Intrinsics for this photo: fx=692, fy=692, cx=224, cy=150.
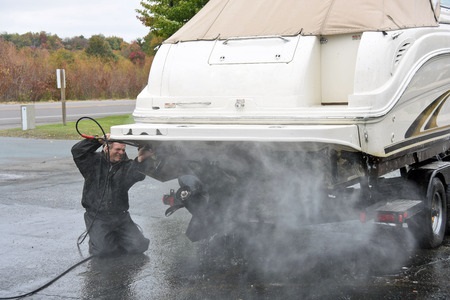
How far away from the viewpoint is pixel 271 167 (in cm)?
618

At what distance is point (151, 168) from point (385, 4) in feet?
9.02

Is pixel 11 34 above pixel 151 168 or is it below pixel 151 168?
above

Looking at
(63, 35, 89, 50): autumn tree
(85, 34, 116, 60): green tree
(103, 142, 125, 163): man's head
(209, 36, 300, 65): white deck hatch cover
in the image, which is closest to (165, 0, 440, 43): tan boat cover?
(209, 36, 300, 65): white deck hatch cover

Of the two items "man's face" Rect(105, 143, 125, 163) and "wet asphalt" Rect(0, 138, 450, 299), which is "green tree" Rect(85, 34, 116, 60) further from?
"man's face" Rect(105, 143, 125, 163)

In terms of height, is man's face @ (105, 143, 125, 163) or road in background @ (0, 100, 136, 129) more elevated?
man's face @ (105, 143, 125, 163)

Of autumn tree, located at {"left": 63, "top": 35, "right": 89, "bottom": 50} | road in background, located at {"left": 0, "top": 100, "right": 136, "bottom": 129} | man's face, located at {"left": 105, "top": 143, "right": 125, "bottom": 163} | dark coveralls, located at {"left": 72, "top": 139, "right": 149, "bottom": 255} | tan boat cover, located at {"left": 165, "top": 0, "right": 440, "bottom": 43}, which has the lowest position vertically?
road in background, located at {"left": 0, "top": 100, "right": 136, "bottom": 129}

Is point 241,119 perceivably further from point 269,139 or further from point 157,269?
A: point 157,269

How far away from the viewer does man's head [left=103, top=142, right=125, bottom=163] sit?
6952 mm

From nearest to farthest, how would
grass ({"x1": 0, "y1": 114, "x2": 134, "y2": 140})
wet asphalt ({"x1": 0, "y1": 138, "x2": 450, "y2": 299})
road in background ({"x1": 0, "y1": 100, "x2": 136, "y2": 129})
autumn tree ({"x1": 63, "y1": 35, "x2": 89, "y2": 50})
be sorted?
wet asphalt ({"x1": 0, "y1": 138, "x2": 450, "y2": 299}) < grass ({"x1": 0, "y1": 114, "x2": 134, "y2": 140}) < road in background ({"x1": 0, "y1": 100, "x2": 136, "y2": 129}) < autumn tree ({"x1": 63, "y1": 35, "x2": 89, "y2": 50})

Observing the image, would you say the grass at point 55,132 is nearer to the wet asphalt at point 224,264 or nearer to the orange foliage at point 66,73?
the wet asphalt at point 224,264

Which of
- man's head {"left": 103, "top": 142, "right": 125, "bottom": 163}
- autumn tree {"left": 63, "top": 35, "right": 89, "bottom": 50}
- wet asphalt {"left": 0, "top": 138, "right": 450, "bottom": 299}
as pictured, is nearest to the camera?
wet asphalt {"left": 0, "top": 138, "right": 450, "bottom": 299}

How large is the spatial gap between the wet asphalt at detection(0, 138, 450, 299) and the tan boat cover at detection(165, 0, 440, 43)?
1948mm

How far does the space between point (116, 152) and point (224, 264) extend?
1.57 m

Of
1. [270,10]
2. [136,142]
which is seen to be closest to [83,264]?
[136,142]
